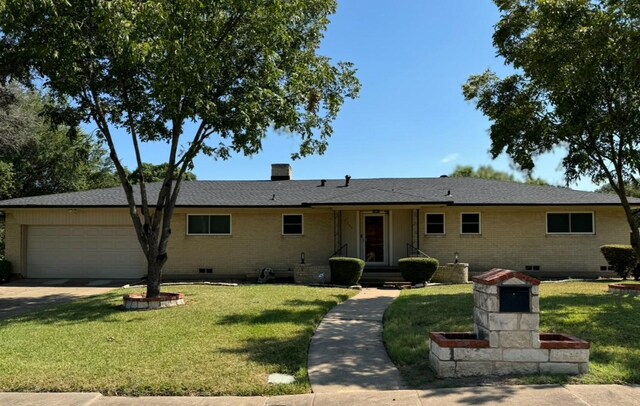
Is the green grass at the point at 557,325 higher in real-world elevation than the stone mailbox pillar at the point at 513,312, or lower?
lower

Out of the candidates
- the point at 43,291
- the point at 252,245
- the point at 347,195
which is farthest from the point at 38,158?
the point at 347,195

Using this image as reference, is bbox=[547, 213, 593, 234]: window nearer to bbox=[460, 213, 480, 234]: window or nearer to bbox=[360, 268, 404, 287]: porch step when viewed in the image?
bbox=[460, 213, 480, 234]: window

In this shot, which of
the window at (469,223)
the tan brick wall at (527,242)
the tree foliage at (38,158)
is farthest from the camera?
the tree foliage at (38,158)

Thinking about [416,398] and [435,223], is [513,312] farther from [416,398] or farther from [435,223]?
[435,223]

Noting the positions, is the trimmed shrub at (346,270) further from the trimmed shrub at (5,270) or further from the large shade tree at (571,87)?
the trimmed shrub at (5,270)

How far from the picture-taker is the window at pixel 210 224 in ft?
64.2

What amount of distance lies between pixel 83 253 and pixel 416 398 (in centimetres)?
1747

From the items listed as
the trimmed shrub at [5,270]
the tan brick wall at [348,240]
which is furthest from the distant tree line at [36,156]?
the trimmed shrub at [5,270]

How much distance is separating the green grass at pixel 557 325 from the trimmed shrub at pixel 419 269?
2.62m

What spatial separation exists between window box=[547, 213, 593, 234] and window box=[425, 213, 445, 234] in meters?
3.91

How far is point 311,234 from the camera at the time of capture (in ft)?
63.5

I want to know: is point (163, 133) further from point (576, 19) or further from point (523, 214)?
point (523, 214)

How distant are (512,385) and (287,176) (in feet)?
64.7

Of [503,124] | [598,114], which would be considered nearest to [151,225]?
[503,124]
